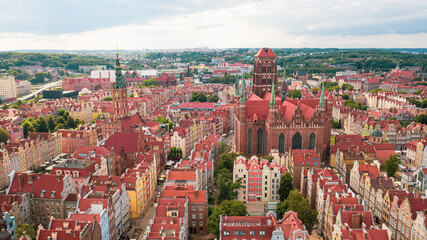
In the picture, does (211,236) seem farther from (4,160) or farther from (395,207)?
(4,160)

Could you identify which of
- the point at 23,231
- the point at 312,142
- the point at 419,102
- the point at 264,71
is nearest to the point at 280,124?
the point at 312,142

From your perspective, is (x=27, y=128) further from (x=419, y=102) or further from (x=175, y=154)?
(x=419, y=102)

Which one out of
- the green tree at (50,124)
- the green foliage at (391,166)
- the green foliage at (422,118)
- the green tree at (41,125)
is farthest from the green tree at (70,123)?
the green foliage at (422,118)

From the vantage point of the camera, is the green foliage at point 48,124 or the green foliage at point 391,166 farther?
the green foliage at point 48,124

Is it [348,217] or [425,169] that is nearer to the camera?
[348,217]

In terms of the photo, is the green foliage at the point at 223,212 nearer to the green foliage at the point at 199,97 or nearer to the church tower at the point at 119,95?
the church tower at the point at 119,95

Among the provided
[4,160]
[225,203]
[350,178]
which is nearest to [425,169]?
[350,178]
